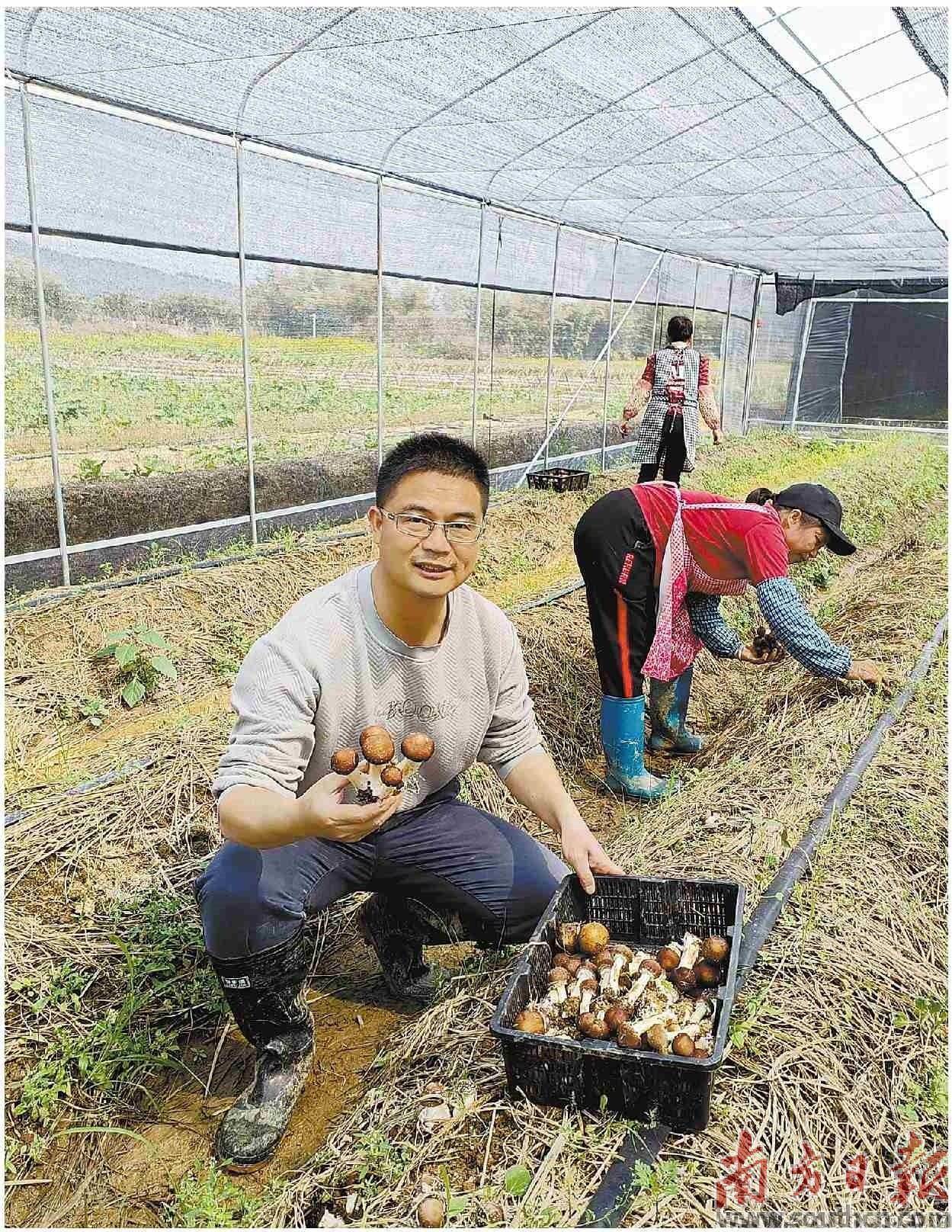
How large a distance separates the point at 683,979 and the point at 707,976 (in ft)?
0.19

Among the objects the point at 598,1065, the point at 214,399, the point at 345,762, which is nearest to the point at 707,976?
the point at 598,1065

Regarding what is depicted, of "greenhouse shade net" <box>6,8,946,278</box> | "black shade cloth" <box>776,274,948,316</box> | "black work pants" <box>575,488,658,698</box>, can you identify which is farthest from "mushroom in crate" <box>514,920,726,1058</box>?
"black shade cloth" <box>776,274,948,316</box>

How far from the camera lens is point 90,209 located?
5.84 meters

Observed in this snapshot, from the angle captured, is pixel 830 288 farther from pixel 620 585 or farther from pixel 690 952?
pixel 690 952

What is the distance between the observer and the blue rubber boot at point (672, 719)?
15.6 ft

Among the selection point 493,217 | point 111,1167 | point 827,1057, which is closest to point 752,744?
point 827,1057

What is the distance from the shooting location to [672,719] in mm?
4777

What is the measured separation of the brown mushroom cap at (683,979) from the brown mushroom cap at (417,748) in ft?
2.49

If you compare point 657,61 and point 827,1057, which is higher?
point 657,61

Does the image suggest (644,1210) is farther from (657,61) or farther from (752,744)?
(657,61)

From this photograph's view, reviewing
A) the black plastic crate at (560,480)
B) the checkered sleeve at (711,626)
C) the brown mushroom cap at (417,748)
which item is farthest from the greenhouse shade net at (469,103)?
the brown mushroom cap at (417,748)

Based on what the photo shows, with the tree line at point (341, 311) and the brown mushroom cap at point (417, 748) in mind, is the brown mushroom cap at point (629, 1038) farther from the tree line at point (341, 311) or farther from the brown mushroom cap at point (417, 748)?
the tree line at point (341, 311)

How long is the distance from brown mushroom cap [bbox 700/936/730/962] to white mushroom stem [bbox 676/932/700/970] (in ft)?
0.08

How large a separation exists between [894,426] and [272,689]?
1687cm
